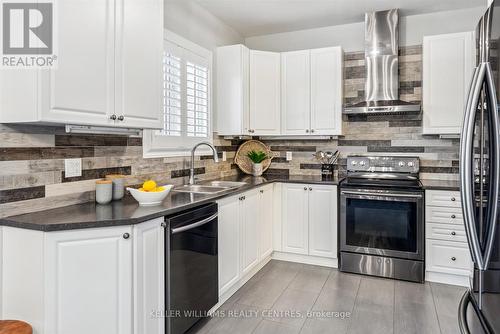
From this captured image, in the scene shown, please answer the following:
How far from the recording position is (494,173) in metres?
1.23

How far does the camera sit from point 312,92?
3.86m

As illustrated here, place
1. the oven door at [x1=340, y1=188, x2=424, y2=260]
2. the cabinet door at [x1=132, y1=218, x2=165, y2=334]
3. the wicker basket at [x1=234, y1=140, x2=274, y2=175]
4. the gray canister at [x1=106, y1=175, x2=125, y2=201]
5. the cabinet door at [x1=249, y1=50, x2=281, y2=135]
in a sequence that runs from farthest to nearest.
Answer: the wicker basket at [x1=234, y1=140, x2=274, y2=175]
the cabinet door at [x1=249, y1=50, x2=281, y2=135]
the oven door at [x1=340, y1=188, x2=424, y2=260]
the gray canister at [x1=106, y1=175, x2=125, y2=201]
the cabinet door at [x1=132, y1=218, x2=165, y2=334]

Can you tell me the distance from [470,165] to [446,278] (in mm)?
2290

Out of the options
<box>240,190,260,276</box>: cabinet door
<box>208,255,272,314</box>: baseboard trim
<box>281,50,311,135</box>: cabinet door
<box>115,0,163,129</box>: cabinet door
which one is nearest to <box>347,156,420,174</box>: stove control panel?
<box>281,50,311,135</box>: cabinet door

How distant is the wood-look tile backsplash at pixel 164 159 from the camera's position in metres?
1.83

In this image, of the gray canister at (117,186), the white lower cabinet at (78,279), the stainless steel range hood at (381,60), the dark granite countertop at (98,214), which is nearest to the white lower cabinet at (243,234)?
the dark granite countertop at (98,214)

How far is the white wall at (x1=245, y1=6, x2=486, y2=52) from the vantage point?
3537mm

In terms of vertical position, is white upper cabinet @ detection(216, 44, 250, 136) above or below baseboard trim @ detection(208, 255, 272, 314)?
above

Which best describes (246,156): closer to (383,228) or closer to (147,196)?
(383,228)

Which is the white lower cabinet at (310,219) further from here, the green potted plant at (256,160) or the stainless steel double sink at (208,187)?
the stainless steel double sink at (208,187)

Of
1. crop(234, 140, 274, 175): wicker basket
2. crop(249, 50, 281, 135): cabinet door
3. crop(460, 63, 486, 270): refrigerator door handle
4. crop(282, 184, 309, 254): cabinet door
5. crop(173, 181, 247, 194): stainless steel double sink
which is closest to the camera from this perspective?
crop(460, 63, 486, 270): refrigerator door handle

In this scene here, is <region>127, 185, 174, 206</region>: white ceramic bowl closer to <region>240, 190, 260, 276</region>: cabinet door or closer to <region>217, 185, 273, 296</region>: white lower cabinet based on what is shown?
<region>217, 185, 273, 296</region>: white lower cabinet

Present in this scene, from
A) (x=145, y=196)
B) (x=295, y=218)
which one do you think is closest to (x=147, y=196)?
(x=145, y=196)

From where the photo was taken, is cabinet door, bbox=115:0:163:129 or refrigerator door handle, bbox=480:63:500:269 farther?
cabinet door, bbox=115:0:163:129
